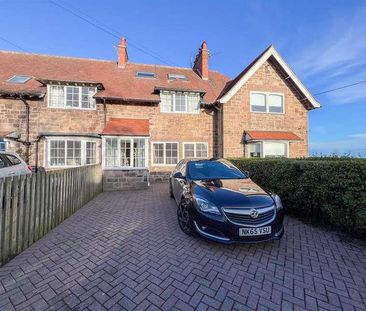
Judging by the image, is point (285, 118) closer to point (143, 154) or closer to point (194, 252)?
point (143, 154)

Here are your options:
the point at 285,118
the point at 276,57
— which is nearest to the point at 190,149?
the point at 285,118

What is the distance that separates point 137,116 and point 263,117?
8385 mm

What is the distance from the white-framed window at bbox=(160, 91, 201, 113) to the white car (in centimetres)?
844

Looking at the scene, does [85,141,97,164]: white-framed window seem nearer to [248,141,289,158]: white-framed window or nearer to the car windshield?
the car windshield

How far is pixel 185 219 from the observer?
482 cm

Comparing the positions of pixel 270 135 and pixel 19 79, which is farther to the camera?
pixel 270 135

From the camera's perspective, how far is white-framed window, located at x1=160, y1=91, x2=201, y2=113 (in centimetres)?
1373

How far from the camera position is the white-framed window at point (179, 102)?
13727mm

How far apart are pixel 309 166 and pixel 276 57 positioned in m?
10.9

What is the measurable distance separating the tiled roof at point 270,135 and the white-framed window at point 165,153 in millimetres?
4795

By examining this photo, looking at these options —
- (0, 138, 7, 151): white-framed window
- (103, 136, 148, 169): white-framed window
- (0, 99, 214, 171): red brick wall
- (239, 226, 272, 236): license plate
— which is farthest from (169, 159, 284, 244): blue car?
(0, 138, 7, 151): white-framed window

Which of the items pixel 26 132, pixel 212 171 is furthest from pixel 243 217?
pixel 26 132

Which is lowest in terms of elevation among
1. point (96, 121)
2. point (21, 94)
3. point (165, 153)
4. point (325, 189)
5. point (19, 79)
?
point (325, 189)

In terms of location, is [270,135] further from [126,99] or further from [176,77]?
[126,99]
